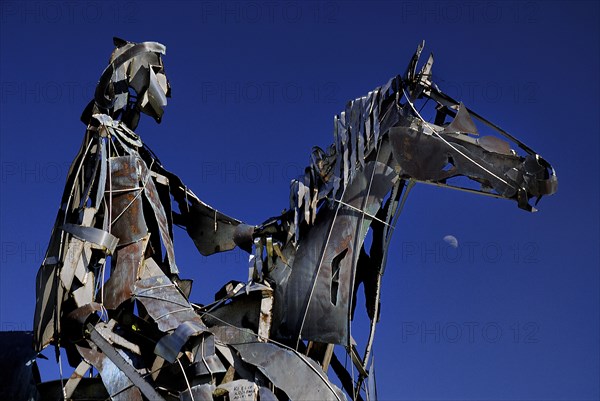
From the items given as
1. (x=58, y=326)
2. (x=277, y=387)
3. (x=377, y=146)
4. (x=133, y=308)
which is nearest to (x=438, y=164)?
(x=377, y=146)

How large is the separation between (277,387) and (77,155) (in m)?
3.83

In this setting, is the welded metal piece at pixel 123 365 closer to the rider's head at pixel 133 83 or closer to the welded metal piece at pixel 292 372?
the welded metal piece at pixel 292 372

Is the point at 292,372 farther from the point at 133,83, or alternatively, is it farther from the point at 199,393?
the point at 133,83

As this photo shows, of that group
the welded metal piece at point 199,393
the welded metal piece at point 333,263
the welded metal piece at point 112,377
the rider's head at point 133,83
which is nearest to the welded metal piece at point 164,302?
the welded metal piece at point 112,377

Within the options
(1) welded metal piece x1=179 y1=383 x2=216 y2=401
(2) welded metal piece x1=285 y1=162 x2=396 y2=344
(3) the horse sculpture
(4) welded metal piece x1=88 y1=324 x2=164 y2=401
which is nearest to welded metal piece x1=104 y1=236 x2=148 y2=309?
(3) the horse sculpture

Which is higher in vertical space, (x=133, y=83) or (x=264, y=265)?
(x=133, y=83)

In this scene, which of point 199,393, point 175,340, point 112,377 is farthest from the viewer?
point 112,377

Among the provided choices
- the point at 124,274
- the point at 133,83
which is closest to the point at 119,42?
the point at 133,83

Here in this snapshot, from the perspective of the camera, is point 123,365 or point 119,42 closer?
point 123,365

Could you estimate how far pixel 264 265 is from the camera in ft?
36.0

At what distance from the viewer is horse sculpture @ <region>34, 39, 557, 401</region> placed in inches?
403

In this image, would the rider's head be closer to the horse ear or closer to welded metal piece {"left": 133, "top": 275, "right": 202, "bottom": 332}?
the horse ear

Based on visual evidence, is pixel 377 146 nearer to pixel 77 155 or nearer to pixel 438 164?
pixel 438 164

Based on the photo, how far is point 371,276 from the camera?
11445mm
